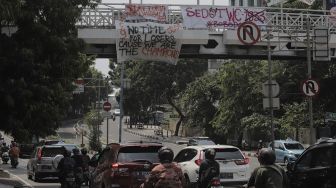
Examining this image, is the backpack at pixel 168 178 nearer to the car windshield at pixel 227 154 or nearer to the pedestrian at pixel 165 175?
the pedestrian at pixel 165 175

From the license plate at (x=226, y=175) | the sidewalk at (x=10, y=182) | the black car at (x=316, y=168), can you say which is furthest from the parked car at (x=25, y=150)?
the black car at (x=316, y=168)

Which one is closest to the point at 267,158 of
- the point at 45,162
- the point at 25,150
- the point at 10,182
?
the point at 10,182

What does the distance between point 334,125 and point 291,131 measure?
23.6ft

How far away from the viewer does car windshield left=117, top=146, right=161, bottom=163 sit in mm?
14516

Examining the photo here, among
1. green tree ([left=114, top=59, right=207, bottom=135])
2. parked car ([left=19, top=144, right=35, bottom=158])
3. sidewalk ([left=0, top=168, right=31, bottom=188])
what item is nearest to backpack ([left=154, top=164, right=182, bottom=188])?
sidewalk ([left=0, top=168, right=31, bottom=188])

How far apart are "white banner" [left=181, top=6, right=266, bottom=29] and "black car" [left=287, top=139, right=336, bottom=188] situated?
16.8 meters

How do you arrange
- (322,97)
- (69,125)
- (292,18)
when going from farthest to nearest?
1. (69,125)
2. (322,97)
3. (292,18)

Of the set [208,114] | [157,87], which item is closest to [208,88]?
[208,114]

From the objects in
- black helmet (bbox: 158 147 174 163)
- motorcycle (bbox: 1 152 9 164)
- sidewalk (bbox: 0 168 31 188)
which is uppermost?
black helmet (bbox: 158 147 174 163)

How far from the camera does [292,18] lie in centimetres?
3186

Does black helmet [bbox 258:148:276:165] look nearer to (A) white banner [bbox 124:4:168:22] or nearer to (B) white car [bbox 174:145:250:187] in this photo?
(B) white car [bbox 174:145:250:187]

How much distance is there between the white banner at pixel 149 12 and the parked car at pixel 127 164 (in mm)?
14728

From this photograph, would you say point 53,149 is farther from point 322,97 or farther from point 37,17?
point 322,97

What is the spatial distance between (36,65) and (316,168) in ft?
27.2
